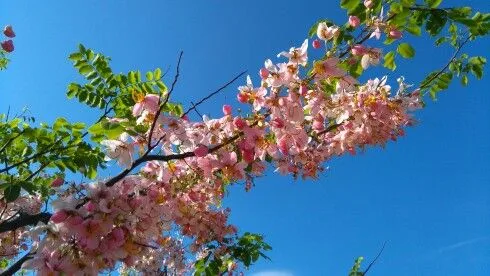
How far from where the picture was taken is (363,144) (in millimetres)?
3467

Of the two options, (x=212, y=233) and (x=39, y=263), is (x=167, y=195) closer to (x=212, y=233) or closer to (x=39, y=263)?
(x=39, y=263)

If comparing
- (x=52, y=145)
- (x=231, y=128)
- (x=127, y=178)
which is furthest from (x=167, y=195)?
(x=52, y=145)

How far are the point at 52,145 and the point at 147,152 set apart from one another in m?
1.26

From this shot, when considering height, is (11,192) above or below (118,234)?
above

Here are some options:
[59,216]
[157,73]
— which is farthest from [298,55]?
[157,73]

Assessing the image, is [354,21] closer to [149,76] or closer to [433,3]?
[433,3]

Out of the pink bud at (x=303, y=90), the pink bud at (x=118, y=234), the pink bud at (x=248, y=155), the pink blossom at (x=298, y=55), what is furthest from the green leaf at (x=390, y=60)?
the pink bud at (x=118, y=234)

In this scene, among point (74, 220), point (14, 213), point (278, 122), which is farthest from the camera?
point (14, 213)

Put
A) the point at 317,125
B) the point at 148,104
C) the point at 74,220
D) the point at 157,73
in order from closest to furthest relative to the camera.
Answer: the point at 74,220
the point at 148,104
the point at 317,125
the point at 157,73

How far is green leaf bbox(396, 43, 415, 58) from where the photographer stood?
3.10 metres

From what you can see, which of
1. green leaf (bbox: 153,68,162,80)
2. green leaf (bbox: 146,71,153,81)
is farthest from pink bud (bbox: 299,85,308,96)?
green leaf (bbox: 146,71,153,81)

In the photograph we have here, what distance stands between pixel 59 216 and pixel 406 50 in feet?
7.67

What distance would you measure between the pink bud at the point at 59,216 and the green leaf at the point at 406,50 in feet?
7.48

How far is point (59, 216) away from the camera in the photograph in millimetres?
2090
